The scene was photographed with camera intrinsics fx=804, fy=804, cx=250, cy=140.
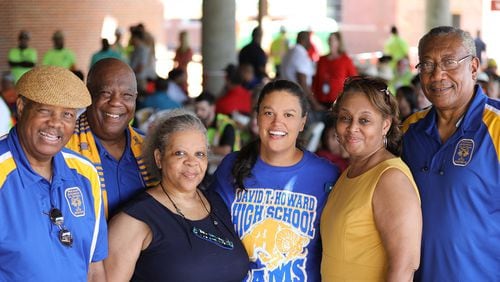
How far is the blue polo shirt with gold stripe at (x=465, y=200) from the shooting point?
Result: 353 cm

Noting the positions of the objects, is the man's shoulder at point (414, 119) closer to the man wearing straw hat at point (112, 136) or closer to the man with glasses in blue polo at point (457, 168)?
the man with glasses in blue polo at point (457, 168)

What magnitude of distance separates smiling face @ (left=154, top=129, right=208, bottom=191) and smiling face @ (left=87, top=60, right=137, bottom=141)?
332 mm

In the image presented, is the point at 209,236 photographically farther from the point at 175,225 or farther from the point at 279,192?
the point at 279,192

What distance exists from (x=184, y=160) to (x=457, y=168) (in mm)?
1224

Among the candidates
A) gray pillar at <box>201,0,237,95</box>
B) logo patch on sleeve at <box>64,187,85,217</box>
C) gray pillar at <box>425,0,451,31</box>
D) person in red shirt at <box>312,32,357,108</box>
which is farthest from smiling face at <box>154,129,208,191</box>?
gray pillar at <box>425,0,451,31</box>

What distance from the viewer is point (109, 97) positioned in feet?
12.8

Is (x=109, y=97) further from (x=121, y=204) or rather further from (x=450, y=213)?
(x=450, y=213)

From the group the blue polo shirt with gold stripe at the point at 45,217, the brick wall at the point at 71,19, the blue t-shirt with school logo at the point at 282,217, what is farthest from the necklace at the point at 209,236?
the brick wall at the point at 71,19

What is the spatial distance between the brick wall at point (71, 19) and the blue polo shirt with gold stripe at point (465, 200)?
15288mm

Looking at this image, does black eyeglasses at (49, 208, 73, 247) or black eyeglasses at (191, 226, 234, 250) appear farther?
black eyeglasses at (191, 226, 234, 250)

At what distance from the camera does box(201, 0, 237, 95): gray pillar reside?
1315 centimetres

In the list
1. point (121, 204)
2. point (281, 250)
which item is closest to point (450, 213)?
point (281, 250)

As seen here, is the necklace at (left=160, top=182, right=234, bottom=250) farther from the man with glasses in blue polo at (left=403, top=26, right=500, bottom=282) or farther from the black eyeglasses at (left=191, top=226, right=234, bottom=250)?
the man with glasses in blue polo at (left=403, top=26, right=500, bottom=282)

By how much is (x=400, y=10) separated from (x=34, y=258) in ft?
84.7
